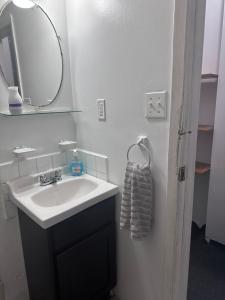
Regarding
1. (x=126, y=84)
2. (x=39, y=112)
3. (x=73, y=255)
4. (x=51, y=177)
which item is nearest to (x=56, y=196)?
(x=51, y=177)

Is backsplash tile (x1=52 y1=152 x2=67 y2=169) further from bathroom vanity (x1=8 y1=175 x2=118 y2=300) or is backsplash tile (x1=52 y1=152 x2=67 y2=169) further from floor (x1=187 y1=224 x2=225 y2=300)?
floor (x1=187 y1=224 x2=225 y2=300)

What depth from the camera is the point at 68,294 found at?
107 cm

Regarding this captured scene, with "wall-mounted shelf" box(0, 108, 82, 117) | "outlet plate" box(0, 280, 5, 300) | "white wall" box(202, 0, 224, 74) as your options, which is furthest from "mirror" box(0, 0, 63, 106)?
"white wall" box(202, 0, 224, 74)

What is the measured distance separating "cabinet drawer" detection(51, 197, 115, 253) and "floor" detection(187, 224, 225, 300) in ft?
2.76

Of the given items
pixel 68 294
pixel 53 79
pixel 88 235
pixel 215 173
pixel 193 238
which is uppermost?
pixel 53 79

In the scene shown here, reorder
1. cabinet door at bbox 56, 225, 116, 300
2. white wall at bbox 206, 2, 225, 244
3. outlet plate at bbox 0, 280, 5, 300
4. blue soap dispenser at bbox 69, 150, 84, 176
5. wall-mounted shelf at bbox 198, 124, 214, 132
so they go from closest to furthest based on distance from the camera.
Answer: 1. cabinet door at bbox 56, 225, 116, 300
2. outlet plate at bbox 0, 280, 5, 300
3. blue soap dispenser at bbox 69, 150, 84, 176
4. white wall at bbox 206, 2, 225, 244
5. wall-mounted shelf at bbox 198, 124, 214, 132

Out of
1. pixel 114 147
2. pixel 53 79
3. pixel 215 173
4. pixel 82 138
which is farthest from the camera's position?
pixel 215 173

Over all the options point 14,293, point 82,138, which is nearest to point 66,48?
point 82,138

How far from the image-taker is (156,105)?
3.03 feet

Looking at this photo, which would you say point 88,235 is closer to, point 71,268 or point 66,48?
point 71,268

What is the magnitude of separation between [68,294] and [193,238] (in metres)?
1.33

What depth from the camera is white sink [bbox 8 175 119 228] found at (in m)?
0.94

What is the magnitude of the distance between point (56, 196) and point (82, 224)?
0.29 m

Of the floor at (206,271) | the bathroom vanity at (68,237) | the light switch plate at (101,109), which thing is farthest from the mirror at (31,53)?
the floor at (206,271)
